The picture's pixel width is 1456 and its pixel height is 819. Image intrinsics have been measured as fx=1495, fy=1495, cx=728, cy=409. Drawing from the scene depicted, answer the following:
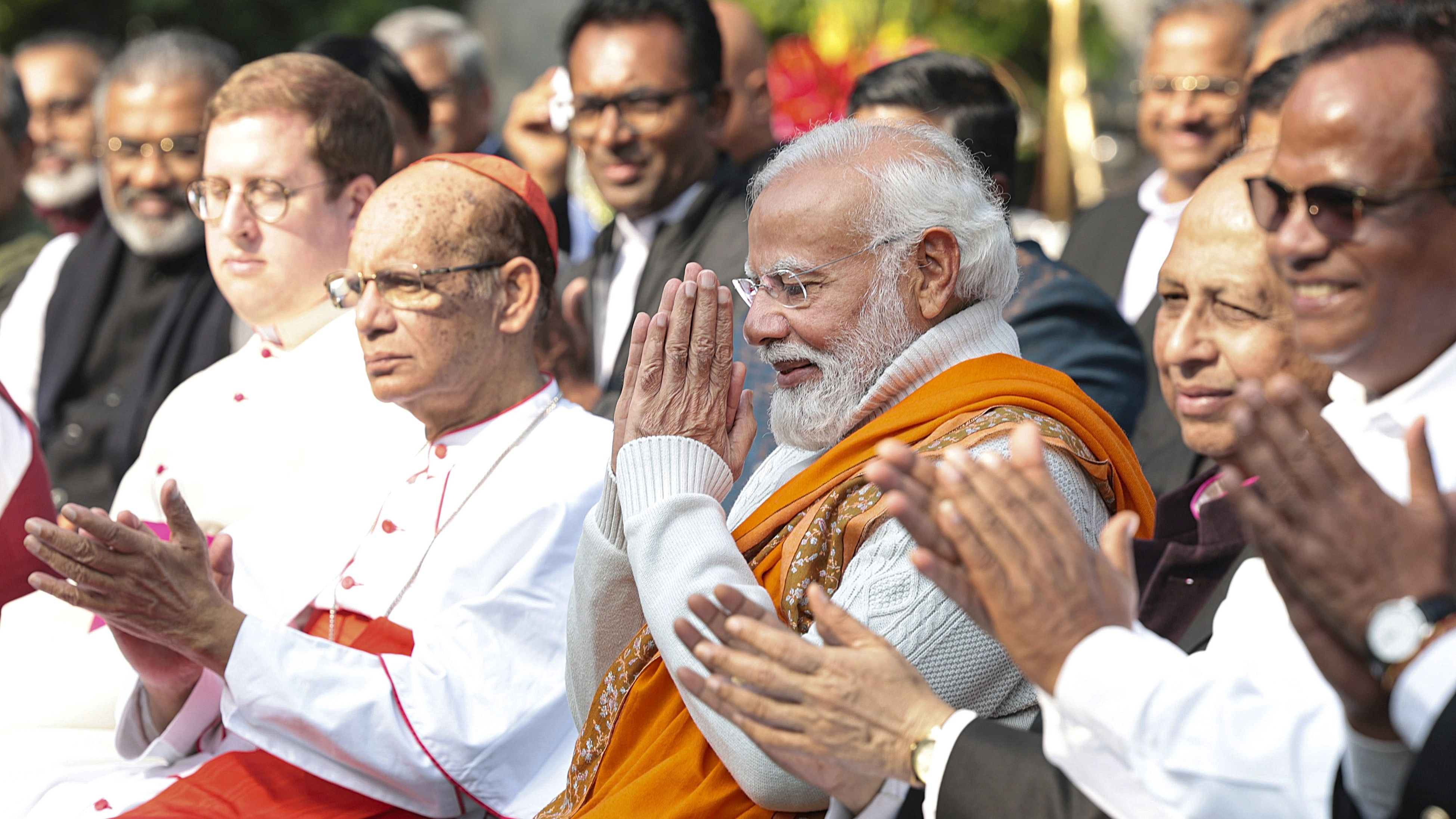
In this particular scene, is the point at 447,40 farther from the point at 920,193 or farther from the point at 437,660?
the point at 920,193

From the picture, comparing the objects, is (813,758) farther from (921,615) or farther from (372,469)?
(372,469)

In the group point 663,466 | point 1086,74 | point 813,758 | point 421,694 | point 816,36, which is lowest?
point 1086,74

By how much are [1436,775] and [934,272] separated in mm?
Answer: 1600

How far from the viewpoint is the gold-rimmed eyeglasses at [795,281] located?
3.09m

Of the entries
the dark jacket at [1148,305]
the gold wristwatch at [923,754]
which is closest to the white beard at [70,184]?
the dark jacket at [1148,305]

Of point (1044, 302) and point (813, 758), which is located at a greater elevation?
point (813, 758)

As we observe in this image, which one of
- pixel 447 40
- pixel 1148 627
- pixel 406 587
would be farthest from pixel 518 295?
pixel 447 40

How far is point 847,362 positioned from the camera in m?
3.14

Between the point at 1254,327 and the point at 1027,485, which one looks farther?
the point at 1254,327

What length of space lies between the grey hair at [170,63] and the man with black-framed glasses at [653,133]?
4.42 ft

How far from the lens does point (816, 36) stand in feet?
36.8

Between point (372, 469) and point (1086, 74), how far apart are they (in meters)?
9.49

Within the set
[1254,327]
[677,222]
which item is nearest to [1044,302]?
[1254,327]

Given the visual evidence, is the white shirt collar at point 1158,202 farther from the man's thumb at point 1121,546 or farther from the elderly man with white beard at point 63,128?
the elderly man with white beard at point 63,128
